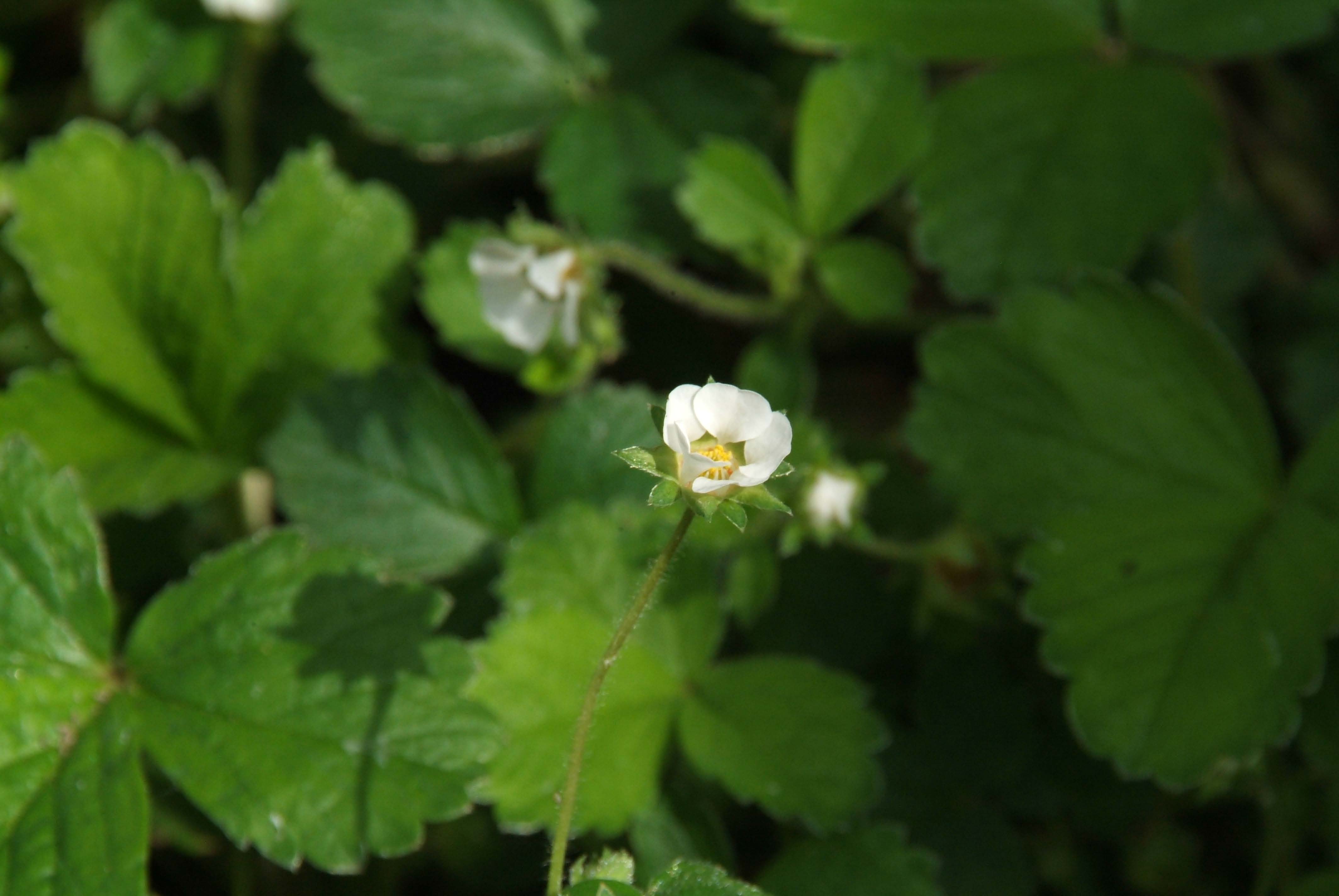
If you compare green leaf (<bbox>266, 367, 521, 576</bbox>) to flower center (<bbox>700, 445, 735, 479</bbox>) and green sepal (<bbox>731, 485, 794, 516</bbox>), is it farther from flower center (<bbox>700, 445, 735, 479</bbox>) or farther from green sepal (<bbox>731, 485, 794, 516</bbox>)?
green sepal (<bbox>731, 485, 794, 516</bbox>)

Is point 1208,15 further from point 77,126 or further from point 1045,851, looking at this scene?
point 77,126

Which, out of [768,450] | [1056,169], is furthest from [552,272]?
[1056,169]

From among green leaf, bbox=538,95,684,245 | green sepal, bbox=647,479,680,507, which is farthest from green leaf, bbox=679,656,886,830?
green leaf, bbox=538,95,684,245

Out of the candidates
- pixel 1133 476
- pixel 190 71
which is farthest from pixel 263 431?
pixel 1133 476

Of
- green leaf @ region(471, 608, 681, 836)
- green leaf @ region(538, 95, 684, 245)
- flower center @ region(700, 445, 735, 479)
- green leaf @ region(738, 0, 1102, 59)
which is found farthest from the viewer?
green leaf @ region(538, 95, 684, 245)

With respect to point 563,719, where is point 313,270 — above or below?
above

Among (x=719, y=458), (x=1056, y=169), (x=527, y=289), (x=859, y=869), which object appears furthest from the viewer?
(x=1056, y=169)

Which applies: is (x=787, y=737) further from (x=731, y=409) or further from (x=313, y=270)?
(x=313, y=270)
